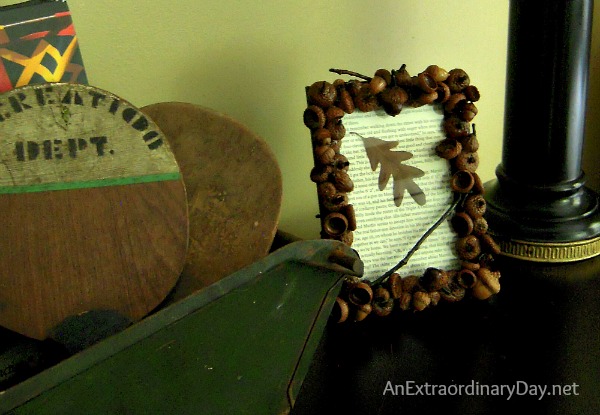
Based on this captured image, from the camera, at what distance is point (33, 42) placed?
64 cm

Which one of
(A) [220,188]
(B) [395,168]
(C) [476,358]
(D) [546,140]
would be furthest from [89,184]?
(D) [546,140]

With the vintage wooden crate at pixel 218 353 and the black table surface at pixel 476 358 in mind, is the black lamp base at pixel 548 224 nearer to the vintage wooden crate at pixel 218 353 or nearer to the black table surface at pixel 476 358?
the black table surface at pixel 476 358

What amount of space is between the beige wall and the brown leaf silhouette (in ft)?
0.67

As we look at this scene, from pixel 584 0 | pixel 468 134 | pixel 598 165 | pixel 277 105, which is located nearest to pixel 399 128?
pixel 468 134

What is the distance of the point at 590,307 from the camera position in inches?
35.8

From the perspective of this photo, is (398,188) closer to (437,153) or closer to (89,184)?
(437,153)

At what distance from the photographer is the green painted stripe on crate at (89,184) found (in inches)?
23.7

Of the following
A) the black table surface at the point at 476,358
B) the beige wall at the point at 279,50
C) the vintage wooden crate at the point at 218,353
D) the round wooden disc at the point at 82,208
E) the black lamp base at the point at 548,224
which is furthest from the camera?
the black lamp base at the point at 548,224

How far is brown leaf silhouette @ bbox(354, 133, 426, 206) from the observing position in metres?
0.84

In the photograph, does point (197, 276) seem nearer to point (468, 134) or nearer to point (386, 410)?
point (386, 410)

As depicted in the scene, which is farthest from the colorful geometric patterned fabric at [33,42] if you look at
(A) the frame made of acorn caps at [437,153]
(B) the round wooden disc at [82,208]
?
(A) the frame made of acorn caps at [437,153]

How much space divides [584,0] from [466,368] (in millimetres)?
536

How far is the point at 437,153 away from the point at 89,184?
459 mm

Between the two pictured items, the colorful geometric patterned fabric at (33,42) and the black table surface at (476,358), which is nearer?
the colorful geometric patterned fabric at (33,42)
